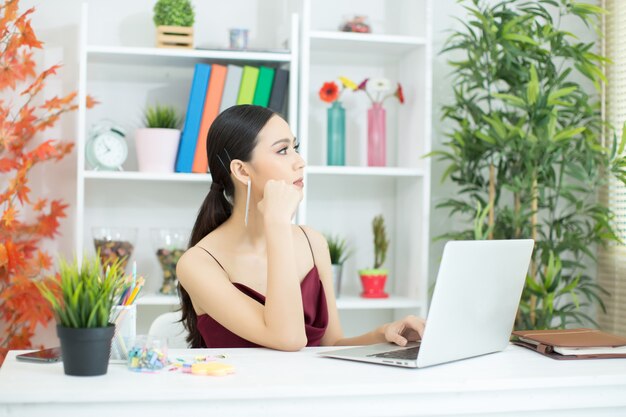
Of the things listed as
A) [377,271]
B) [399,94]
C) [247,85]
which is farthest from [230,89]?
[377,271]

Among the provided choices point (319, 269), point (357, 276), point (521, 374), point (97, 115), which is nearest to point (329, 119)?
point (357, 276)

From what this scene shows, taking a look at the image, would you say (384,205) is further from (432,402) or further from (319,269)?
(432,402)

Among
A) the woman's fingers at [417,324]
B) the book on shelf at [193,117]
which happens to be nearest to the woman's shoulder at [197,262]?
the woman's fingers at [417,324]

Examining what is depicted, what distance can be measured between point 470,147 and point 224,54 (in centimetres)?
101

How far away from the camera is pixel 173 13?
3.09 m

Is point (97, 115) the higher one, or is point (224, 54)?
point (224, 54)

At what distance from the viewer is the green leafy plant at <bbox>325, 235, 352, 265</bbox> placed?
10.6 feet

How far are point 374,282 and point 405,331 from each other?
1401 millimetres

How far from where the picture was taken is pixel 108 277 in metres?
1.48

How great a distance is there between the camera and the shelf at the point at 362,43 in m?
3.20

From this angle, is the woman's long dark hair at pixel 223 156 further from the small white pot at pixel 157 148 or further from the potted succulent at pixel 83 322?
the small white pot at pixel 157 148

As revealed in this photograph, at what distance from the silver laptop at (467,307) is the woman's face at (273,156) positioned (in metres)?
0.54

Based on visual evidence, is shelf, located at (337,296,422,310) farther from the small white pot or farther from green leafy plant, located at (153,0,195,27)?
green leafy plant, located at (153,0,195,27)

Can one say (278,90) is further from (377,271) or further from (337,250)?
(377,271)
